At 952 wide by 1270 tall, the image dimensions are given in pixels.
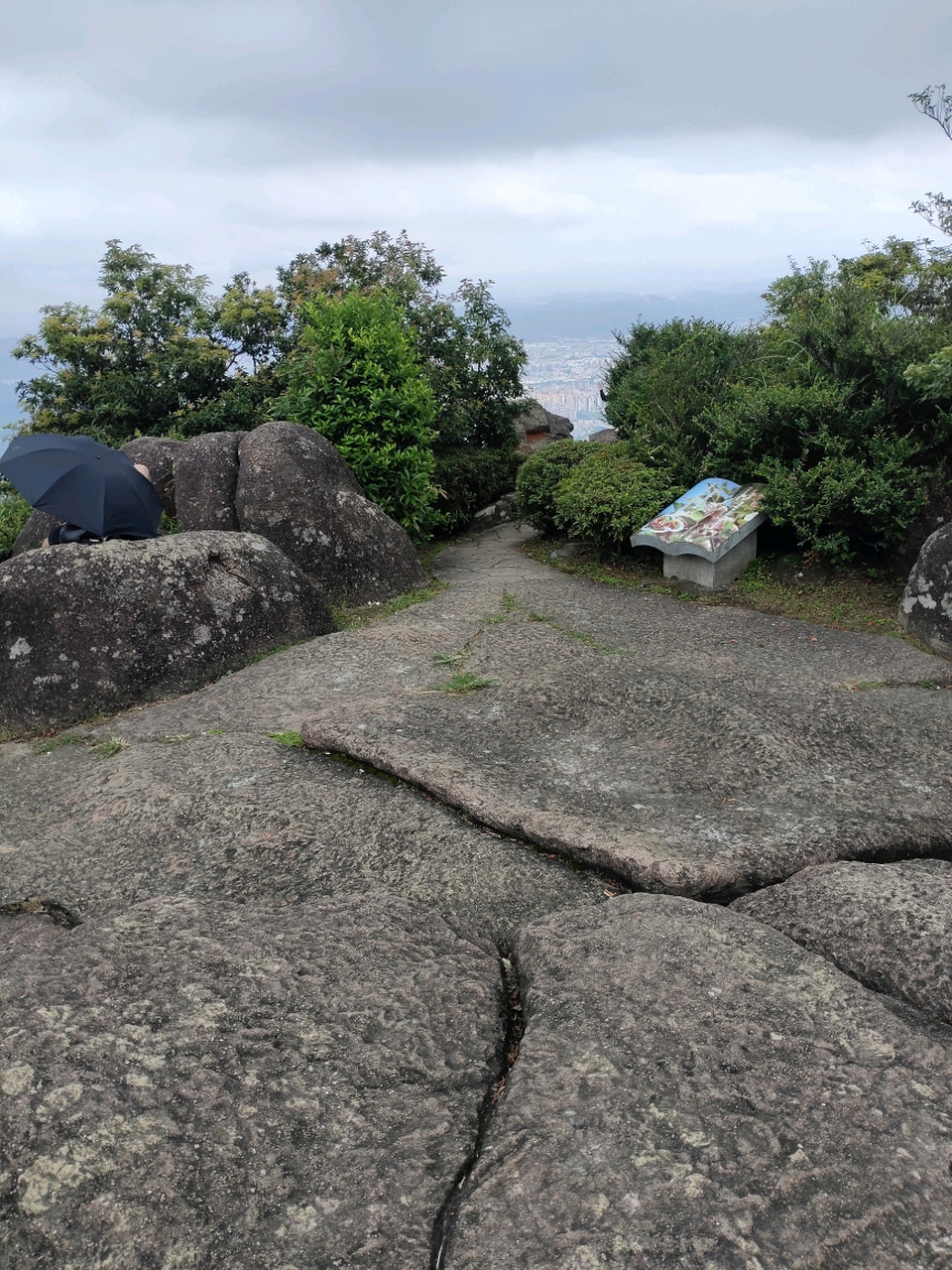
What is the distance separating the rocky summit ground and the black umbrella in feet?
7.43

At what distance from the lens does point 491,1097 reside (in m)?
2.03

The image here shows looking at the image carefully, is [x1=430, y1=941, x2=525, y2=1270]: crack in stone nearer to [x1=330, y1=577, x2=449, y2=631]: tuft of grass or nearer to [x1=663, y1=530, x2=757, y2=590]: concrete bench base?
[x1=330, y1=577, x2=449, y2=631]: tuft of grass

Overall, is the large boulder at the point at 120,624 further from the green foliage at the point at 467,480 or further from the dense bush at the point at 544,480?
the green foliage at the point at 467,480

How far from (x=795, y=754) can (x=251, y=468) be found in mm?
5403

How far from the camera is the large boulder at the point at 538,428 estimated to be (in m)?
16.3

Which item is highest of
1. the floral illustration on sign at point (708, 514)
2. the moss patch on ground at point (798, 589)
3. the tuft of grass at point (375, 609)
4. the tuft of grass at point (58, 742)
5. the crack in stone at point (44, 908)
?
the floral illustration on sign at point (708, 514)

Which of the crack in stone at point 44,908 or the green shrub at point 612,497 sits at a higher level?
the green shrub at point 612,497

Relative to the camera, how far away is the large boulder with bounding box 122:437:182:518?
9.02 m

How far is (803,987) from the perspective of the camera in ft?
7.37

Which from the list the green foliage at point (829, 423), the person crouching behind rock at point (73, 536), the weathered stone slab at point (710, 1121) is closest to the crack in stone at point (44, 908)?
the weathered stone slab at point (710, 1121)

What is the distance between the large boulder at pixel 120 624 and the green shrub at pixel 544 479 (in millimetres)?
4471

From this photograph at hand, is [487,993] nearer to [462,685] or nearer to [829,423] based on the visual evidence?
[462,685]

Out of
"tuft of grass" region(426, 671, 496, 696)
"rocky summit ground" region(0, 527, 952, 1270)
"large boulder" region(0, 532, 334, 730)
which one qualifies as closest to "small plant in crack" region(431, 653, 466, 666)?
"tuft of grass" region(426, 671, 496, 696)

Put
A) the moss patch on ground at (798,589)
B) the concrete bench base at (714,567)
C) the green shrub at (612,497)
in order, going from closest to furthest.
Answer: the moss patch on ground at (798,589) < the concrete bench base at (714,567) < the green shrub at (612,497)
